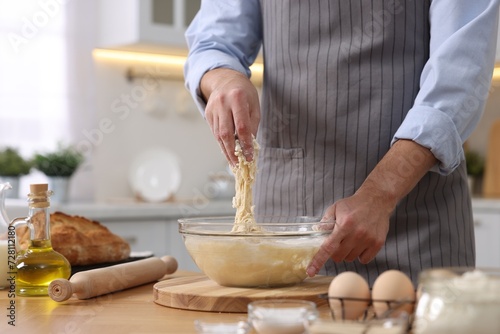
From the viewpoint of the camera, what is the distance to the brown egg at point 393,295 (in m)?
0.85

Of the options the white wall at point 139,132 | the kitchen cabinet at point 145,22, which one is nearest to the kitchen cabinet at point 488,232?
the white wall at point 139,132

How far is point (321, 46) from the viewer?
148 centimetres

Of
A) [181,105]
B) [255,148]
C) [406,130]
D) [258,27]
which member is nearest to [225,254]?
[255,148]

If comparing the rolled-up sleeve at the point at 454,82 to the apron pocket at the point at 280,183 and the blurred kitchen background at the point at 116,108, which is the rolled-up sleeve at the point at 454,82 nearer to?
the apron pocket at the point at 280,183

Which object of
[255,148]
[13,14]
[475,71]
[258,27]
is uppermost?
[13,14]

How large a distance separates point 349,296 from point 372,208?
0.36 m

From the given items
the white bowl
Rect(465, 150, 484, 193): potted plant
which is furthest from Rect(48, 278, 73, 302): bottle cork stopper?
Rect(465, 150, 484, 193): potted plant

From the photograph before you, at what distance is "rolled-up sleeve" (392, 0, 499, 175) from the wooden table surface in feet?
1.13

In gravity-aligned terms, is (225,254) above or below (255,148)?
below

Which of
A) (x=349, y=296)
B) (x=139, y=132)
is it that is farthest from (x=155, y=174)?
(x=349, y=296)

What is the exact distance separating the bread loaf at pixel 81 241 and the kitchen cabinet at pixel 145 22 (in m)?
1.91

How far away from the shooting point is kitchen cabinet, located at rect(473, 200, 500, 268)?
3.16 m

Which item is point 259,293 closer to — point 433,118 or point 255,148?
point 255,148

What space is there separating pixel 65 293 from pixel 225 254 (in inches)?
9.2
